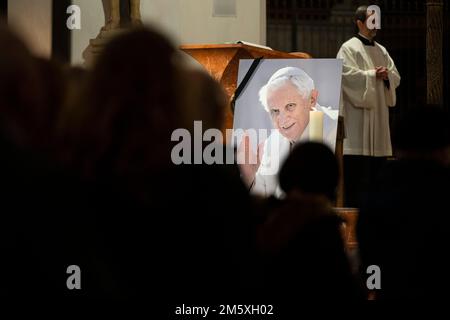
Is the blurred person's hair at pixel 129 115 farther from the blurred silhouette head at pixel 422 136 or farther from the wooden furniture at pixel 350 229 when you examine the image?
the wooden furniture at pixel 350 229

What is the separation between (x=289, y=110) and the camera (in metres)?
7.12

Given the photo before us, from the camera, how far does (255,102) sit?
23.4 feet

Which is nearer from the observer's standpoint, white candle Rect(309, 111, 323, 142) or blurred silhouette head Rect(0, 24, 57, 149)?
blurred silhouette head Rect(0, 24, 57, 149)

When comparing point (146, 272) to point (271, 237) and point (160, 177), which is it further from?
point (271, 237)

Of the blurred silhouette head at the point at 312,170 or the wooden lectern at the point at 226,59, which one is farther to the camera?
the wooden lectern at the point at 226,59

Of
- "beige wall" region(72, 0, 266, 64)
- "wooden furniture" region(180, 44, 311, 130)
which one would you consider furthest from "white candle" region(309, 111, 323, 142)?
"beige wall" region(72, 0, 266, 64)

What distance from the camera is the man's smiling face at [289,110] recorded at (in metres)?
7.10

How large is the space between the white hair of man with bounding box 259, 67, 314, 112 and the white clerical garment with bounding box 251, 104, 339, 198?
0.15 metres

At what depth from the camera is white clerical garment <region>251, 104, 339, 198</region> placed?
6.89 metres

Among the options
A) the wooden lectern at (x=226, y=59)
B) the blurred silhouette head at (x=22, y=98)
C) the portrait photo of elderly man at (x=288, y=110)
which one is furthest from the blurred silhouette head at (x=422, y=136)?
the wooden lectern at (x=226, y=59)

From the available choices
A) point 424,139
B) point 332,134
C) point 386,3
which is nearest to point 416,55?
point 386,3

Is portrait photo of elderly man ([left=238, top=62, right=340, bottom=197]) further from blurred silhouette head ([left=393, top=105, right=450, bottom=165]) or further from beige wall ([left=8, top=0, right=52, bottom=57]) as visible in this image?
blurred silhouette head ([left=393, top=105, right=450, bottom=165])

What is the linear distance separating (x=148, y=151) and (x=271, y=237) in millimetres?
836

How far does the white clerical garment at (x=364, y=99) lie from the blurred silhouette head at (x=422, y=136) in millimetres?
5005
